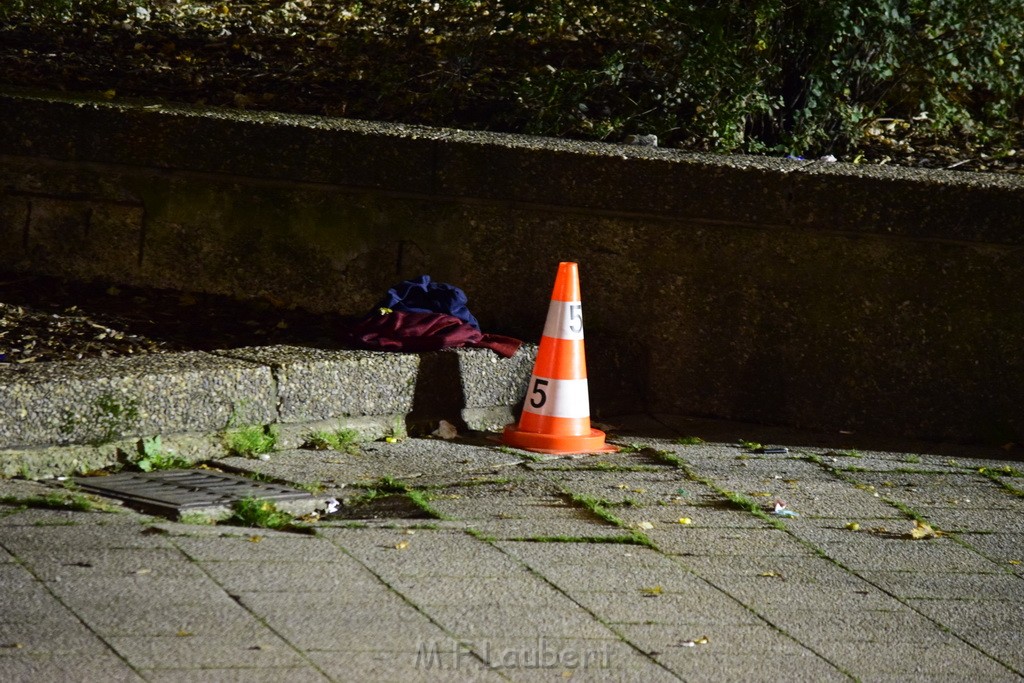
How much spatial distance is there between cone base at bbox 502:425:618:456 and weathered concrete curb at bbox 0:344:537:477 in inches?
12.2

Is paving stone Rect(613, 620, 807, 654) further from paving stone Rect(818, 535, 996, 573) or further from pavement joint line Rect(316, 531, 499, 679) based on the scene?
paving stone Rect(818, 535, 996, 573)

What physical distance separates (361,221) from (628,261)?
123cm

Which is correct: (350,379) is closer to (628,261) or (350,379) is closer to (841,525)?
(628,261)

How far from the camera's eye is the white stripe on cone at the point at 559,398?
522 cm

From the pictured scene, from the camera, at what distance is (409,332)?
5.33 meters

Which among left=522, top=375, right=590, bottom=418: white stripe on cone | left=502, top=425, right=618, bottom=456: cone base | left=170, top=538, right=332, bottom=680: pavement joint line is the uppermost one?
left=522, top=375, right=590, bottom=418: white stripe on cone

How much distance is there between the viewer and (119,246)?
6191mm

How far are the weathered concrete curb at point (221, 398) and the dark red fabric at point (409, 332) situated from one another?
60 mm

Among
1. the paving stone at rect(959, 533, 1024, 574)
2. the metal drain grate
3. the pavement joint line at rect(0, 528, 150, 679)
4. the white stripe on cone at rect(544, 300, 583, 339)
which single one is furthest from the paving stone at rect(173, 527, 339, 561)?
the paving stone at rect(959, 533, 1024, 574)

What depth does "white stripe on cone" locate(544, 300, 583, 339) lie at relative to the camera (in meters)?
5.25

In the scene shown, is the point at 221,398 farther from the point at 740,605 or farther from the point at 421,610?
the point at 740,605

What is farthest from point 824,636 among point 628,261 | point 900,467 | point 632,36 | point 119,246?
point 632,36

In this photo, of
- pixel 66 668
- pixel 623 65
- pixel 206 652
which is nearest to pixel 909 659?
pixel 206 652

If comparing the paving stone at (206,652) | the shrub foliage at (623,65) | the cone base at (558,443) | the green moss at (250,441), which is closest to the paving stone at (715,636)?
the paving stone at (206,652)
